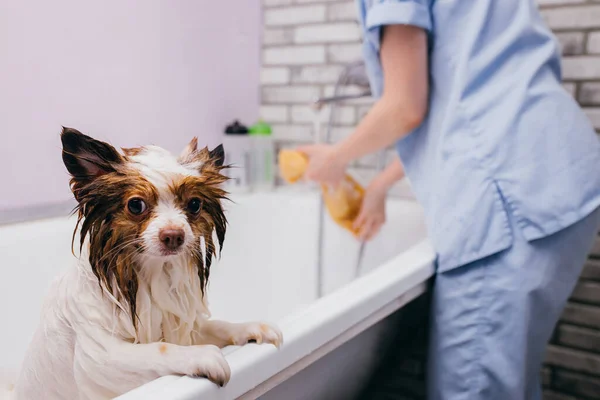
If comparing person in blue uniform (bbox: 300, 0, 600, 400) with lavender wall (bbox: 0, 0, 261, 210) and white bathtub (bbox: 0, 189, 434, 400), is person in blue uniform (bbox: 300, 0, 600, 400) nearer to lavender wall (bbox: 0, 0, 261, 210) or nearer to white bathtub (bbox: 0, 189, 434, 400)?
white bathtub (bbox: 0, 189, 434, 400)

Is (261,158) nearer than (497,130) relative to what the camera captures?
No

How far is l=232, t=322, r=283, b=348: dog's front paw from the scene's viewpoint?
1.98 ft

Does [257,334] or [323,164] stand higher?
[323,164]

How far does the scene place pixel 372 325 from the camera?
0.88 metres

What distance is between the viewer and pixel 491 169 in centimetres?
94

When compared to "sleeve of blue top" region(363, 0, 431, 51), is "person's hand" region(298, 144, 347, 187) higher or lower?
lower

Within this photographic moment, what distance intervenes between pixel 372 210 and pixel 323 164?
0.33 meters

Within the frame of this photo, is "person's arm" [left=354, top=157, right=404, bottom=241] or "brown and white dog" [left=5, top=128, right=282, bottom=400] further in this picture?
"person's arm" [left=354, top=157, right=404, bottom=241]

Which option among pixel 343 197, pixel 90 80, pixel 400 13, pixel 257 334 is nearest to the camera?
pixel 257 334

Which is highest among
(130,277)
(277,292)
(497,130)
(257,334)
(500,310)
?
(497,130)

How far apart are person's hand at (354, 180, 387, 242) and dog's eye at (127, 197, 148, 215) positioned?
97 cm

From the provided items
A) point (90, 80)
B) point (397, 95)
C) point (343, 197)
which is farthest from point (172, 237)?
point (343, 197)

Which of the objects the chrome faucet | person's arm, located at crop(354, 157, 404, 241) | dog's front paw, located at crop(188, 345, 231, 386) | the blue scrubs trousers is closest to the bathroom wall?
the chrome faucet

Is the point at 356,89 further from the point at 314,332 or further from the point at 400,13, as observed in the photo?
the point at 314,332
